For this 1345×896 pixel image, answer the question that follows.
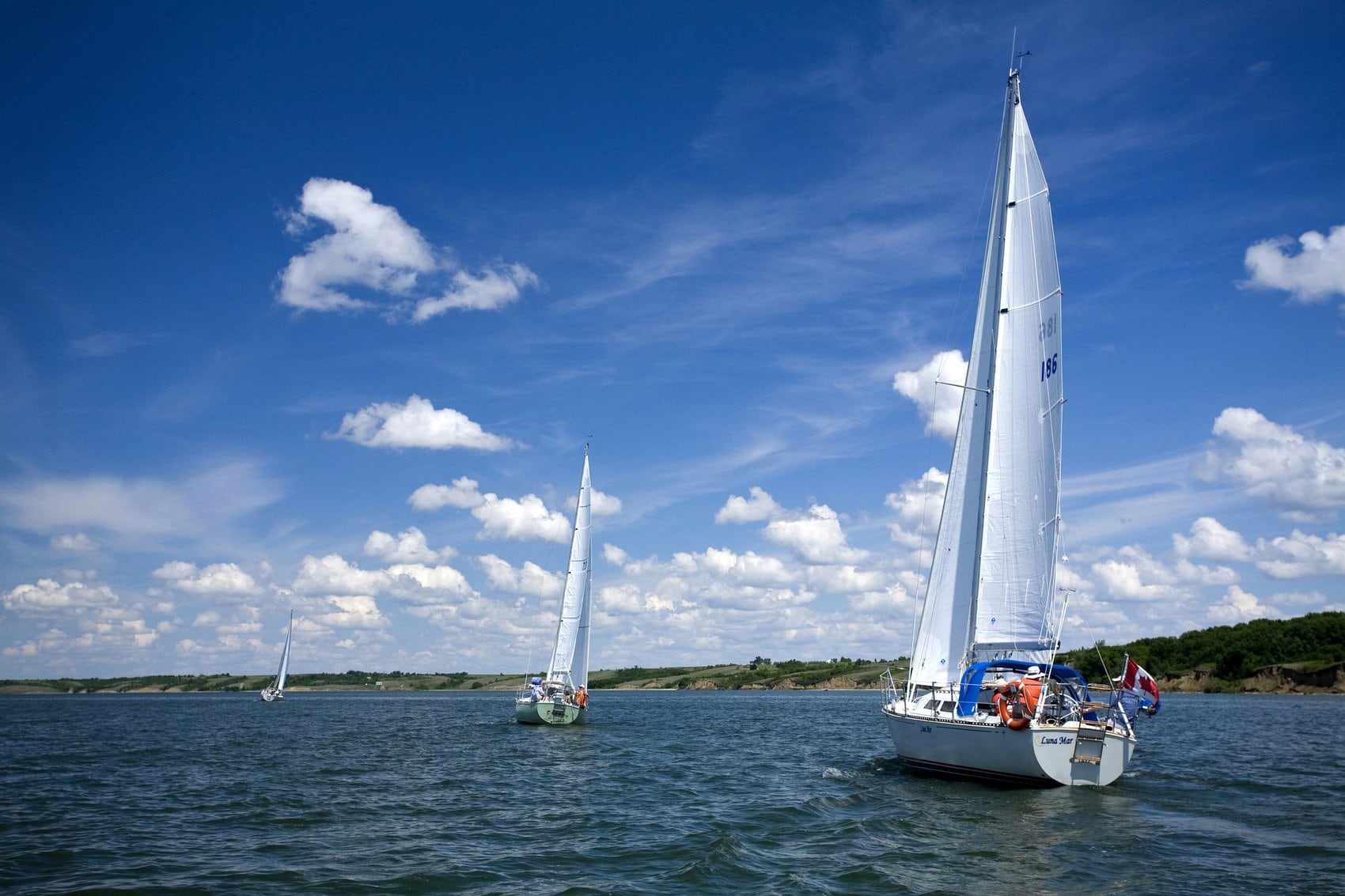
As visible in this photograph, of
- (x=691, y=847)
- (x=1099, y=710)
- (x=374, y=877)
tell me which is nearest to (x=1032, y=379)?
(x=1099, y=710)

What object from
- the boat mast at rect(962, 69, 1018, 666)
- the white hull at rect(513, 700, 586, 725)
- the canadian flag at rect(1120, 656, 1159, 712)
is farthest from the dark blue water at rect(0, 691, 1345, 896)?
the white hull at rect(513, 700, 586, 725)

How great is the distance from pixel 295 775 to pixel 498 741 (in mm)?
19197

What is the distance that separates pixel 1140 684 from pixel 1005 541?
6.22 metres

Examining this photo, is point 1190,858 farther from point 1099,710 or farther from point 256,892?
point 256,892

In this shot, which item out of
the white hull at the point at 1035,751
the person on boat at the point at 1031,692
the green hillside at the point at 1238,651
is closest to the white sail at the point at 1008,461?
the person on boat at the point at 1031,692

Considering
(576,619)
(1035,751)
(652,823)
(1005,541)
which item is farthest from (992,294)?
(576,619)

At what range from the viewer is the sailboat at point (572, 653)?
62.7 m

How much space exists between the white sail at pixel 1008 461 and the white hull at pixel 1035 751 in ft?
10.7

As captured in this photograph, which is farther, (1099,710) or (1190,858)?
(1099,710)

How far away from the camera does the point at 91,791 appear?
104 ft

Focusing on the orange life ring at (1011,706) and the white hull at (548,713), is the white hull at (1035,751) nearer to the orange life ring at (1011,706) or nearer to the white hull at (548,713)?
the orange life ring at (1011,706)

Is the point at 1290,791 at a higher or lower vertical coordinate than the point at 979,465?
lower

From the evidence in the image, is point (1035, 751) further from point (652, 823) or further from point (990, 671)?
point (652, 823)

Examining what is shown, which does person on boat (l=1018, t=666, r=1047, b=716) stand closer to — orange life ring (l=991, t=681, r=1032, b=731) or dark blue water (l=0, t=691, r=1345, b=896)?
orange life ring (l=991, t=681, r=1032, b=731)
